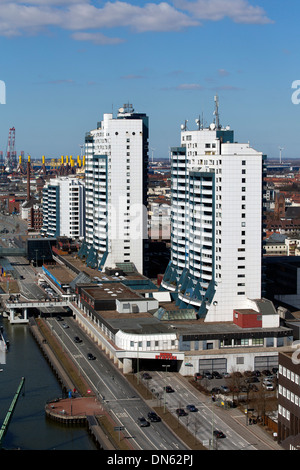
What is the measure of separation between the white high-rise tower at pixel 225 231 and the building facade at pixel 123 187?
853cm

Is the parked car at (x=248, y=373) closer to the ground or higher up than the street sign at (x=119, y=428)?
closer to the ground

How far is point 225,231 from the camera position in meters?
27.8

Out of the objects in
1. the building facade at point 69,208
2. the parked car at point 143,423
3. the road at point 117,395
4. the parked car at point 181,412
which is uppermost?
the building facade at point 69,208

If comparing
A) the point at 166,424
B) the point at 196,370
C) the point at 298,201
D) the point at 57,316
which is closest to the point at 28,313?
the point at 57,316

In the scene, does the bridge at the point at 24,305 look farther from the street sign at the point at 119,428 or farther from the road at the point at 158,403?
the street sign at the point at 119,428

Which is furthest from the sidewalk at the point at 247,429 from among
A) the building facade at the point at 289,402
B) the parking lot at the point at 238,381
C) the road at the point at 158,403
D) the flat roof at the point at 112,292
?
the flat roof at the point at 112,292

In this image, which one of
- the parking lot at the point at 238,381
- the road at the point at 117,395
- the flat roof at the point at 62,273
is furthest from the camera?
the flat roof at the point at 62,273

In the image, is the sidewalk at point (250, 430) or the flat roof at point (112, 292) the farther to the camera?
the flat roof at point (112, 292)

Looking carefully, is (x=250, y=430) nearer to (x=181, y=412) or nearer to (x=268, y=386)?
(x=181, y=412)

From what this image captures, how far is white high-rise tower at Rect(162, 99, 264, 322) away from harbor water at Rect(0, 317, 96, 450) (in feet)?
20.8

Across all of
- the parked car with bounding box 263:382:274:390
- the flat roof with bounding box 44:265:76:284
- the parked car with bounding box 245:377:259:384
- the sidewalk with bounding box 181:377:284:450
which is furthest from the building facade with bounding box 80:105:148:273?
the sidewalk with bounding box 181:377:284:450

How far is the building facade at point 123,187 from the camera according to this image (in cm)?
3812

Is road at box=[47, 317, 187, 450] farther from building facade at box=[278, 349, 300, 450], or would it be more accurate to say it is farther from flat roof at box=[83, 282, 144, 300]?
building facade at box=[278, 349, 300, 450]

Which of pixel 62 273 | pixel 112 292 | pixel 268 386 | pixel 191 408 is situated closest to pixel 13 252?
pixel 62 273
